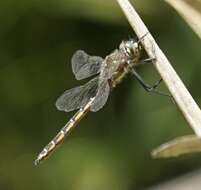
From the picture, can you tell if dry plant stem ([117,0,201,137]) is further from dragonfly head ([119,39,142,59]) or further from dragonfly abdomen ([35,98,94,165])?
dragonfly abdomen ([35,98,94,165])

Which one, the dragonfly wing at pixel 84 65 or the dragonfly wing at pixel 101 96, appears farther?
the dragonfly wing at pixel 84 65

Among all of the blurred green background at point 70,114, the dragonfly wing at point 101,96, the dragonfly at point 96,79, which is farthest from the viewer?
the blurred green background at point 70,114

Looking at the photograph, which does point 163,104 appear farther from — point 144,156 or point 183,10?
point 183,10

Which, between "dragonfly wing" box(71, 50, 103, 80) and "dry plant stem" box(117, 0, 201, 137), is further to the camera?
"dragonfly wing" box(71, 50, 103, 80)

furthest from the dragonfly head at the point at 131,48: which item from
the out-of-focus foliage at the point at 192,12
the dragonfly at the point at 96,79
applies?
the out-of-focus foliage at the point at 192,12

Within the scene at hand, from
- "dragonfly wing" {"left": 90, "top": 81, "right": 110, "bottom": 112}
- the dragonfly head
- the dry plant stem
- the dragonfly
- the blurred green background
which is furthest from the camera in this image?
the blurred green background

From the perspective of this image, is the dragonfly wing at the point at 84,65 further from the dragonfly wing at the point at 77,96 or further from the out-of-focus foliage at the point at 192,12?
the out-of-focus foliage at the point at 192,12

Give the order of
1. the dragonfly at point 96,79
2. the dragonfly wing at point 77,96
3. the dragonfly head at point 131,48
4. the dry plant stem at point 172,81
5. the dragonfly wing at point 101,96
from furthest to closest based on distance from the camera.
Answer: the dragonfly wing at point 77,96, the dragonfly wing at point 101,96, the dragonfly at point 96,79, the dragonfly head at point 131,48, the dry plant stem at point 172,81

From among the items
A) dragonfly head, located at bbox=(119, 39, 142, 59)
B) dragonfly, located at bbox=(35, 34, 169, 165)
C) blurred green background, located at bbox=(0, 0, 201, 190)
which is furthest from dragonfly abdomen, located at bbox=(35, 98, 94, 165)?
blurred green background, located at bbox=(0, 0, 201, 190)

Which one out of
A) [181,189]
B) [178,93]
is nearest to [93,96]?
[181,189]
